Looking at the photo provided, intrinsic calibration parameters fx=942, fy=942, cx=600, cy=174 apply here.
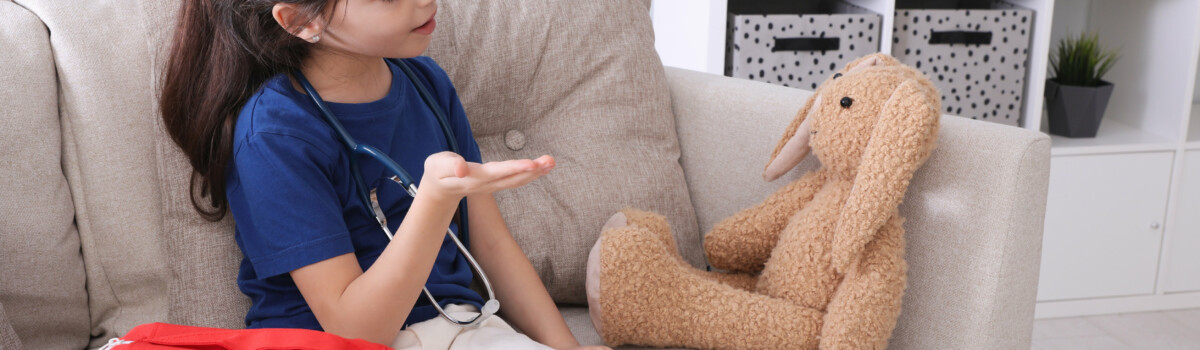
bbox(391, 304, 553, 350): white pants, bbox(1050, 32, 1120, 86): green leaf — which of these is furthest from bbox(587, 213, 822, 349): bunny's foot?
bbox(1050, 32, 1120, 86): green leaf

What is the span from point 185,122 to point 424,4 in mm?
288

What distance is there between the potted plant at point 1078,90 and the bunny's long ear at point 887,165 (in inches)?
44.9

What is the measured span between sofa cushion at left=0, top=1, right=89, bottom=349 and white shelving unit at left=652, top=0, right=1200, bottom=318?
113 centimetres

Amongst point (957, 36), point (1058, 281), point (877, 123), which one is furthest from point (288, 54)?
point (1058, 281)

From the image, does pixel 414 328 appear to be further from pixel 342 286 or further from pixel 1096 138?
pixel 1096 138

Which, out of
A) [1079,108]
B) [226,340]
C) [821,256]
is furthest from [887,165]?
[1079,108]

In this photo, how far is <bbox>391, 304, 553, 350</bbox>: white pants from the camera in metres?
0.94

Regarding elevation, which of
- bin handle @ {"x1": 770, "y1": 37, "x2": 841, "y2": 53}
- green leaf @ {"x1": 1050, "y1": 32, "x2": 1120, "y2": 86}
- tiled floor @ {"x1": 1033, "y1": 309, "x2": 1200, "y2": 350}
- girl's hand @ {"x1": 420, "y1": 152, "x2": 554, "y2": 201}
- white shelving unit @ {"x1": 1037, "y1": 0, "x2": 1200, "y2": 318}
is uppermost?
girl's hand @ {"x1": 420, "y1": 152, "x2": 554, "y2": 201}

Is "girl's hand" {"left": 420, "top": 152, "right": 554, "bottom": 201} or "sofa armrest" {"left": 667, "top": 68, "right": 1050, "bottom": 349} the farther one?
"sofa armrest" {"left": 667, "top": 68, "right": 1050, "bottom": 349}

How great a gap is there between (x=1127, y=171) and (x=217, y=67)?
1.77 meters

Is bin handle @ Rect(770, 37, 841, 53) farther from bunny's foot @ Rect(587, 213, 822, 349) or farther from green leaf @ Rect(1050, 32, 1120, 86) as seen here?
bunny's foot @ Rect(587, 213, 822, 349)

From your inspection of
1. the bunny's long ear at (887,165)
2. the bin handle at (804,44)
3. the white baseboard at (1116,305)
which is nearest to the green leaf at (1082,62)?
the white baseboard at (1116,305)

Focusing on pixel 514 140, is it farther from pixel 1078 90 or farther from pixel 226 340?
pixel 1078 90

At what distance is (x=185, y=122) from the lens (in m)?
0.95
